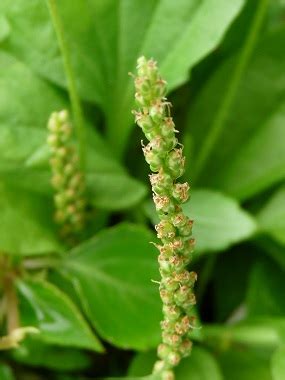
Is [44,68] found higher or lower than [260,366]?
higher

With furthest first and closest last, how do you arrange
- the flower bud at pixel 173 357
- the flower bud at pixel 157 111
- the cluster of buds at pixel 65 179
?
the cluster of buds at pixel 65 179, the flower bud at pixel 173 357, the flower bud at pixel 157 111

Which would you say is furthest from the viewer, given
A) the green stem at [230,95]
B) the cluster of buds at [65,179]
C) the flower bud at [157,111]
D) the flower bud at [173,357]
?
the green stem at [230,95]

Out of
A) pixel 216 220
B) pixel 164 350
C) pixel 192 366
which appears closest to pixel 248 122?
Answer: pixel 216 220

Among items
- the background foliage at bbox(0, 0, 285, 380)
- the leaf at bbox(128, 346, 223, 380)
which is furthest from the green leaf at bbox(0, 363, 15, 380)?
the leaf at bbox(128, 346, 223, 380)

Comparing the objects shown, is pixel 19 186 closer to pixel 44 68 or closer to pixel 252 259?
pixel 44 68

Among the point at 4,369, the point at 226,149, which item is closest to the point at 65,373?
the point at 4,369

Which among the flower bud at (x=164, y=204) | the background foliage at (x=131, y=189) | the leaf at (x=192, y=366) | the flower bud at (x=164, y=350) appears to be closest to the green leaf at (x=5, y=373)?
the background foliage at (x=131, y=189)

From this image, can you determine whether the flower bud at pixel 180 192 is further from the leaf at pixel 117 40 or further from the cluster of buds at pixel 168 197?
the leaf at pixel 117 40
